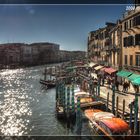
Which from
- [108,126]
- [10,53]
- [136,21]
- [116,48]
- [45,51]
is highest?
[136,21]

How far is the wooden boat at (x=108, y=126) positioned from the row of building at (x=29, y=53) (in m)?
100

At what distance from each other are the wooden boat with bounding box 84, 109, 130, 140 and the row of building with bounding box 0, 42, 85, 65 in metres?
100

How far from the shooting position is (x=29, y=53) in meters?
134

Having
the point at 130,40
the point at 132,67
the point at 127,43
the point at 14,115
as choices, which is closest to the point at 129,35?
the point at 130,40

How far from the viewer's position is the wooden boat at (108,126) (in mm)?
14586

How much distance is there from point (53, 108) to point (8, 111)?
13.2ft

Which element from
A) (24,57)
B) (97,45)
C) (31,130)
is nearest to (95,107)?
(31,130)

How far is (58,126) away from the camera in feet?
64.5

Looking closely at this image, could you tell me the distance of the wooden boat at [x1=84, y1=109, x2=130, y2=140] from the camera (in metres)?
14.6

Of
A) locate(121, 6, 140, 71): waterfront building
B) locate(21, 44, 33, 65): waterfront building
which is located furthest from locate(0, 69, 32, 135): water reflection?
locate(21, 44, 33, 65): waterfront building

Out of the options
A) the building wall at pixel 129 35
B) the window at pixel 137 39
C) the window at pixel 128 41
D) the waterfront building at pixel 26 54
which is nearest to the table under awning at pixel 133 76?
the building wall at pixel 129 35

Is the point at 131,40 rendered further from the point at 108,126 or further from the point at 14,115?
the point at 108,126

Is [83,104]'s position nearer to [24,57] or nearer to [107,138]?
[107,138]

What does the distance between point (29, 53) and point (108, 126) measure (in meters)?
122
